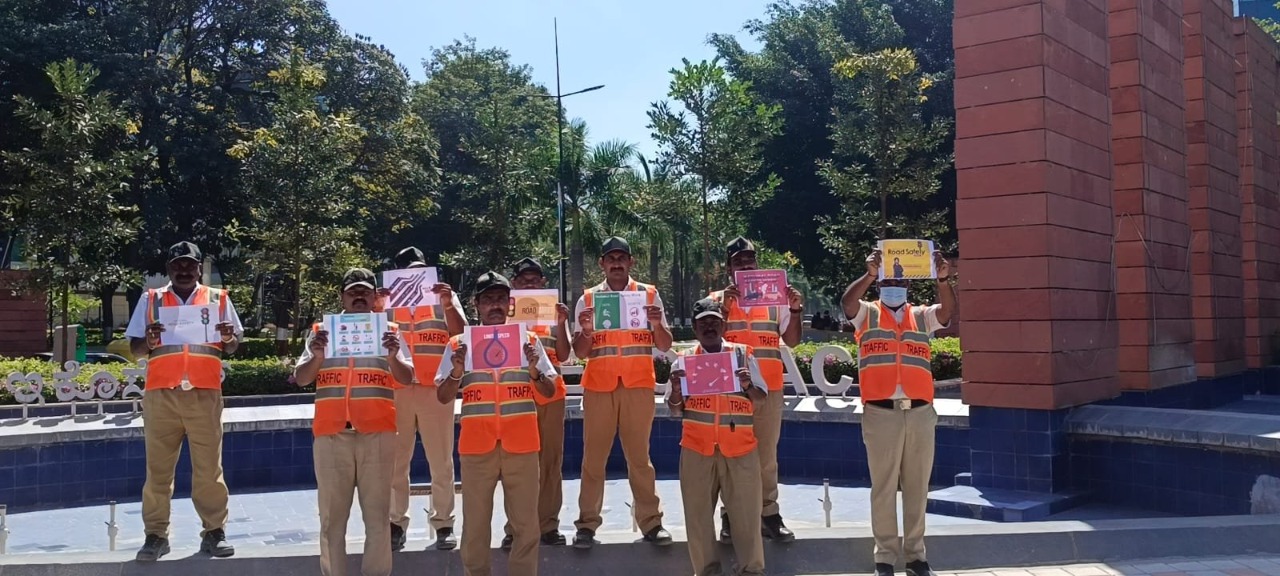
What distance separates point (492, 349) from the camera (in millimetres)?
5992

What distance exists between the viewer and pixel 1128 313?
10898mm

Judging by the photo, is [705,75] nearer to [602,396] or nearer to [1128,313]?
[1128,313]

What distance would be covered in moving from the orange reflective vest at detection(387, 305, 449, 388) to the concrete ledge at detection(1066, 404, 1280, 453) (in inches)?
221

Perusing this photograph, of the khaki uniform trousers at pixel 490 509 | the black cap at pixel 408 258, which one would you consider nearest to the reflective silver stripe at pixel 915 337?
the khaki uniform trousers at pixel 490 509

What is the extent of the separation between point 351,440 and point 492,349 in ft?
3.44

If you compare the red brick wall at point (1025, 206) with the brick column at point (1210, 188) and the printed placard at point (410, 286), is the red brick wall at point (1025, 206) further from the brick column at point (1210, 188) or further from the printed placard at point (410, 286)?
the printed placard at point (410, 286)

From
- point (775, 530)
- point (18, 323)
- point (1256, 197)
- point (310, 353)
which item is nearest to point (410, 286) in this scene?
point (310, 353)

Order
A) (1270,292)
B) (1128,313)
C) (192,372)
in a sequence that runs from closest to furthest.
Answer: (192,372)
(1128,313)
(1270,292)

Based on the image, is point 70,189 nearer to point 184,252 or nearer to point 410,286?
point 184,252

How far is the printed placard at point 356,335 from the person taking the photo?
612 cm

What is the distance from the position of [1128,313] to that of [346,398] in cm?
849

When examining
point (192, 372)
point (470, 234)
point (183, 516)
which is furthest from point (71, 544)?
point (470, 234)

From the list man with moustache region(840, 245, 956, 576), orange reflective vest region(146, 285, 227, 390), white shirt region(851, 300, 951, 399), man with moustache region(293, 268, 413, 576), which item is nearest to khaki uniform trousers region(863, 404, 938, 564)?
man with moustache region(840, 245, 956, 576)

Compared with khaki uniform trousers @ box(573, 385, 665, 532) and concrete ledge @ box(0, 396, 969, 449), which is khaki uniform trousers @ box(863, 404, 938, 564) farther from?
concrete ledge @ box(0, 396, 969, 449)
